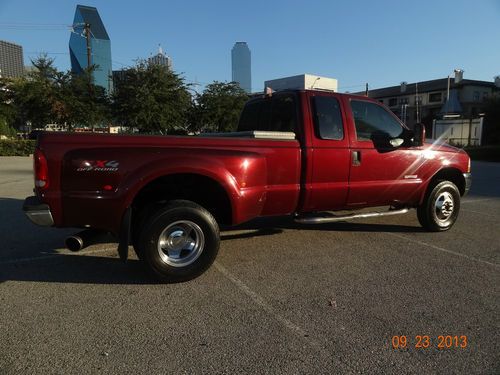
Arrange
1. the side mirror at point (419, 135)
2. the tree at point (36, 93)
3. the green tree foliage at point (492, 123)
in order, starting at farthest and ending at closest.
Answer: the green tree foliage at point (492, 123) → the tree at point (36, 93) → the side mirror at point (419, 135)

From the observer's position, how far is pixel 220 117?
125 ft

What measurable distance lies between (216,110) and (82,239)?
34382 mm

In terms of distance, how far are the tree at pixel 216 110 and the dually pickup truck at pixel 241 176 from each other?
31.8m

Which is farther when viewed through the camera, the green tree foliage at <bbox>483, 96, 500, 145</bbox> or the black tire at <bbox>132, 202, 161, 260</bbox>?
the green tree foliage at <bbox>483, 96, 500, 145</bbox>

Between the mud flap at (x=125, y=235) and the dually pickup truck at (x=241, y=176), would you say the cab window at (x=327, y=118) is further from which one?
the mud flap at (x=125, y=235)

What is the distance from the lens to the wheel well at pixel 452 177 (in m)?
6.36

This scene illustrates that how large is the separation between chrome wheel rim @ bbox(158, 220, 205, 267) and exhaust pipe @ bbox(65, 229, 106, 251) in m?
0.69

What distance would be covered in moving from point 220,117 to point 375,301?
115ft

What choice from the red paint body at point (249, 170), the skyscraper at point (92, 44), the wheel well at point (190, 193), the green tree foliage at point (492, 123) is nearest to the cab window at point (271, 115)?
the red paint body at point (249, 170)

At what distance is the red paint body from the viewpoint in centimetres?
394

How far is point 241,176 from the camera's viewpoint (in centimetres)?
450

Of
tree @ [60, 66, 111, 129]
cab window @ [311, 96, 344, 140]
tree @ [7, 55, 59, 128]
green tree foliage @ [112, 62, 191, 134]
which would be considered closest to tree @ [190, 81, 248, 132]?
green tree foliage @ [112, 62, 191, 134]

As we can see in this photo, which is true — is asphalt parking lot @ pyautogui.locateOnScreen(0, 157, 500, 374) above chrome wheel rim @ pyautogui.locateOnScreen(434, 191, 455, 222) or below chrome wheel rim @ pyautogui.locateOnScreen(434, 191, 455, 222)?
below

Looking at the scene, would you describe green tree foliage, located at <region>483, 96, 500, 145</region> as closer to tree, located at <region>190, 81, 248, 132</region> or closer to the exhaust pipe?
tree, located at <region>190, 81, 248, 132</region>
